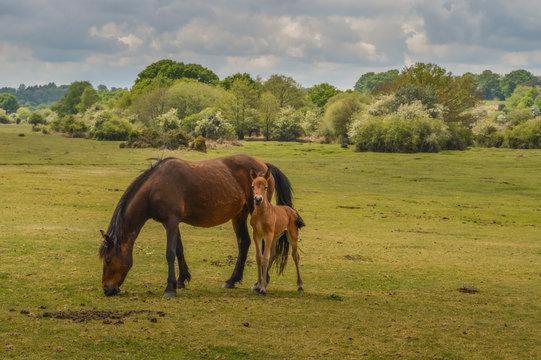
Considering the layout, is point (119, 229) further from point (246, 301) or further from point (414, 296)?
point (414, 296)

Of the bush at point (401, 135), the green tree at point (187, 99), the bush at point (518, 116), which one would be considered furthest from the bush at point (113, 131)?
the bush at point (518, 116)

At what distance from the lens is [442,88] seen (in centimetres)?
9919

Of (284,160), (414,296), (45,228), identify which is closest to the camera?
(414,296)

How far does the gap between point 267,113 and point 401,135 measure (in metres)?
36.3

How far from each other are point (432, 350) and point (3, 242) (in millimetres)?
13117

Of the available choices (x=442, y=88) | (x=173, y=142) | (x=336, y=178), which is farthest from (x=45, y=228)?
(x=442, y=88)

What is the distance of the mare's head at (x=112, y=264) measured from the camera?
13547mm

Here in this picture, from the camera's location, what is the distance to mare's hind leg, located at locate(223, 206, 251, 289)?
15.1 m

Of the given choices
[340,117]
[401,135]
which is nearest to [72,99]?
[340,117]

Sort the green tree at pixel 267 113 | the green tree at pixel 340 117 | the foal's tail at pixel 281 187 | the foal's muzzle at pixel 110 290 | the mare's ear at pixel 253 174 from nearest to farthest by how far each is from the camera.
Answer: the foal's muzzle at pixel 110 290 → the mare's ear at pixel 253 174 → the foal's tail at pixel 281 187 → the green tree at pixel 340 117 → the green tree at pixel 267 113

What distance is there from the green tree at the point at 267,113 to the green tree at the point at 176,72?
182 feet

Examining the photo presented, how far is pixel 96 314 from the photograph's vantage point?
12.0m

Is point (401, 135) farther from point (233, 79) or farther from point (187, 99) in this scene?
point (233, 79)

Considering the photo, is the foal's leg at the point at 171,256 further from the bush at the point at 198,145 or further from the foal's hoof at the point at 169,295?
the bush at the point at 198,145
